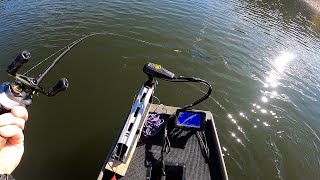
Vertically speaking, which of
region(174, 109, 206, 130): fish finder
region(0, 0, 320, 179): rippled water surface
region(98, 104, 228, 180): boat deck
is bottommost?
region(0, 0, 320, 179): rippled water surface

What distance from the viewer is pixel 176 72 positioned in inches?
477

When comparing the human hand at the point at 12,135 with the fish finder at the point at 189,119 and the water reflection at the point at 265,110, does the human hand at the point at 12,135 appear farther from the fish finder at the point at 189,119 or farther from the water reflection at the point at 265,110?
the water reflection at the point at 265,110

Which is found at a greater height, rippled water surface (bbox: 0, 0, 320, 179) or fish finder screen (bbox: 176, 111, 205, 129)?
fish finder screen (bbox: 176, 111, 205, 129)

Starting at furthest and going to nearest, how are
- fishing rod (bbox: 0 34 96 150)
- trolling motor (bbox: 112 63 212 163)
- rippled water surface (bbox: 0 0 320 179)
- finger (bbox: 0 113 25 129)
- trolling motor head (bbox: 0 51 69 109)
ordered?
rippled water surface (bbox: 0 0 320 179) < trolling motor (bbox: 112 63 212 163) < trolling motor head (bbox: 0 51 69 109) < fishing rod (bbox: 0 34 96 150) < finger (bbox: 0 113 25 129)

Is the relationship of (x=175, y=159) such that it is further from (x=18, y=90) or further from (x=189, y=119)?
(x=18, y=90)

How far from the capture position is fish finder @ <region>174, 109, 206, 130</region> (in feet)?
23.7

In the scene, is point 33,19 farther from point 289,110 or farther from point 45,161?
point 289,110

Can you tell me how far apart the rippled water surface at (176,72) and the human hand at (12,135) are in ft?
17.1

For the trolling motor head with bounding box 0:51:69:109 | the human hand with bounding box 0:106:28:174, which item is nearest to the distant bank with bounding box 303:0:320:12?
the trolling motor head with bounding box 0:51:69:109

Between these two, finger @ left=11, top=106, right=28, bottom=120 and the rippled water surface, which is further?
the rippled water surface

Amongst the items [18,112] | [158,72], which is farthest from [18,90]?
[158,72]

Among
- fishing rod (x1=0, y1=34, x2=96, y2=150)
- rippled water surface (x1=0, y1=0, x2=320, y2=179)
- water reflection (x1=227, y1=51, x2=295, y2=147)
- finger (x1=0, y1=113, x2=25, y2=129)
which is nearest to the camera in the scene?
finger (x1=0, y1=113, x2=25, y2=129)

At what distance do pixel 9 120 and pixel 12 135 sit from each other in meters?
0.15

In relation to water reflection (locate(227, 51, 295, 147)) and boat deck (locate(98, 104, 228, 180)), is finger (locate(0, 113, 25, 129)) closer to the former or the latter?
boat deck (locate(98, 104, 228, 180))
